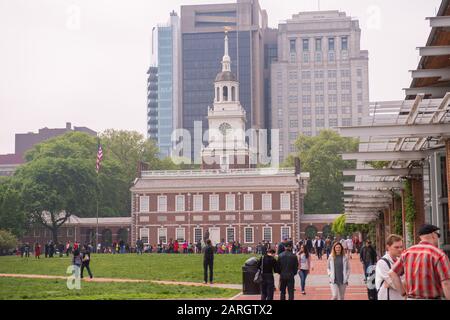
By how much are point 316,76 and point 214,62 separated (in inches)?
692

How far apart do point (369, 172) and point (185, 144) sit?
126501mm

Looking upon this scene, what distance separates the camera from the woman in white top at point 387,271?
29.3ft

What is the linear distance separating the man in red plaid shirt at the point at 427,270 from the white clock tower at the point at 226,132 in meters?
74.7

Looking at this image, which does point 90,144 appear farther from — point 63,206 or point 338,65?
point 338,65

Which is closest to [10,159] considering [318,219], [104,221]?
[104,221]

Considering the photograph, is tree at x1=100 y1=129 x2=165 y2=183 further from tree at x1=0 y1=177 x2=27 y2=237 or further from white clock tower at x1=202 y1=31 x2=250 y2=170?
tree at x1=0 y1=177 x2=27 y2=237

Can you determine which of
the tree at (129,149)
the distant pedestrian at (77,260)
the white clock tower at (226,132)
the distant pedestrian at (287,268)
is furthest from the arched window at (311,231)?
the distant pedestrian at (287,268)

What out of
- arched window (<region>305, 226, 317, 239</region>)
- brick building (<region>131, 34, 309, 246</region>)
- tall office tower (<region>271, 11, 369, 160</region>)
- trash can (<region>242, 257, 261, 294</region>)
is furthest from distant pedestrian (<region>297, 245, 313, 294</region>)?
tall office tower (<region>271, 11, 369, 160</region>)

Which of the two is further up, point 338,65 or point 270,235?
point 338,65

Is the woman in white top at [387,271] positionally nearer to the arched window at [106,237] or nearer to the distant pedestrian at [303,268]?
the distant pedestrian at [303,268]

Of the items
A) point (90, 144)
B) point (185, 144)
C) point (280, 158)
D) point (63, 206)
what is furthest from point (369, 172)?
point (185, 144)

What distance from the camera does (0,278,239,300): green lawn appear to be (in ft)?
57.7

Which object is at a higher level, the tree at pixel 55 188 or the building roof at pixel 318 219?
the tree at pixel 55 188
